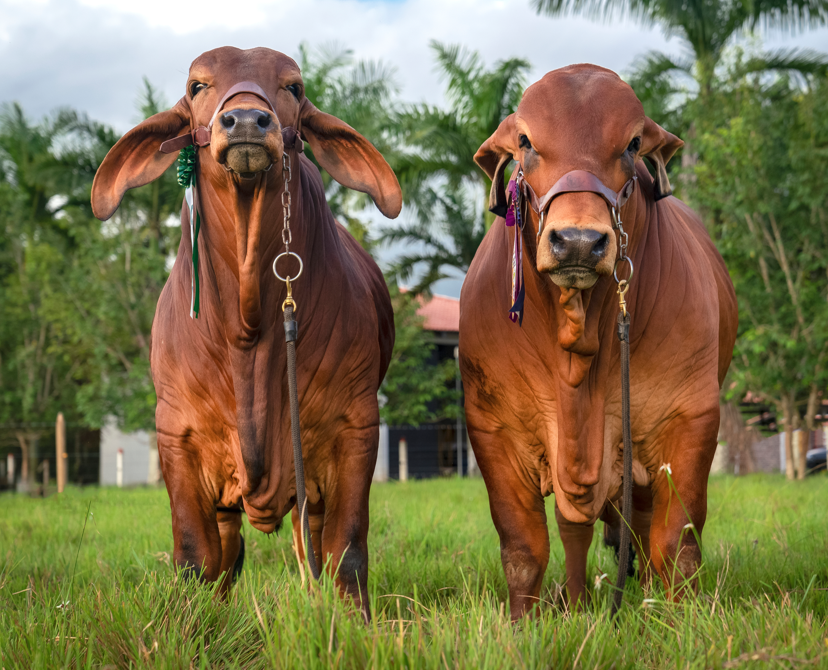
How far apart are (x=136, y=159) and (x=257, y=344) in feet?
3.04

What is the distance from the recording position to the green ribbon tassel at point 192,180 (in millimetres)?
3408

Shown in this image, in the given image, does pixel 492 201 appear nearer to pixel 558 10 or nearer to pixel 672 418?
pixel 672 418

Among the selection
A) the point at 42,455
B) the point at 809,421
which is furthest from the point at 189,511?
the point at 42,455

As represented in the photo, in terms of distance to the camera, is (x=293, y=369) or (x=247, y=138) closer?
(x=247, y=138)

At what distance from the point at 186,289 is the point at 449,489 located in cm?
721

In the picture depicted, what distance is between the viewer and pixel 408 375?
18.4 meters

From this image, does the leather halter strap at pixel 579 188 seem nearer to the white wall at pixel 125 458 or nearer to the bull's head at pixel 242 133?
the bull's head at pixel 242 133

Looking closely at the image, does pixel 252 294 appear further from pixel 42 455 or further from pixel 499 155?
pixel 42 455

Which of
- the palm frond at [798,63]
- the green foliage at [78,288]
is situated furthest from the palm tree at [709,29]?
the green foliage at [78,288]

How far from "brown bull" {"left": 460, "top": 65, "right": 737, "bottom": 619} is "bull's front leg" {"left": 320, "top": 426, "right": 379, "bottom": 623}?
524 millimetres

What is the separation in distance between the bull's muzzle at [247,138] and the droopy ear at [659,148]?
140 centimetres

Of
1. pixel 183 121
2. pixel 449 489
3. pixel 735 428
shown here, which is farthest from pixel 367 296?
pixel 735 428

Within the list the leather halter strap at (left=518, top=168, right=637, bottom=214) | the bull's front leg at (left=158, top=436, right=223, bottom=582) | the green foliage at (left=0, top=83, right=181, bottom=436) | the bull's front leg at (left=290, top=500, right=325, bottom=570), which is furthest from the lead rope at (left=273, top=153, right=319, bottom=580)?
the green foliage at (left=0, top=83, right=181, bottom=436)

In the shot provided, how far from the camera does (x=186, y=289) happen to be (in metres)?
3.67
